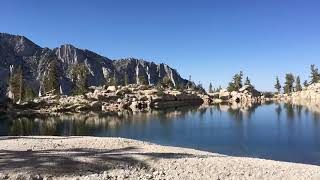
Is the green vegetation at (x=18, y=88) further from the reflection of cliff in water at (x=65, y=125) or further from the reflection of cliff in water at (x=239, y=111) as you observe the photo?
the reflection of cliff in water at (x=239, y=111)

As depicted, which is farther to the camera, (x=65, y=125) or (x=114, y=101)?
(x=114, y=101)

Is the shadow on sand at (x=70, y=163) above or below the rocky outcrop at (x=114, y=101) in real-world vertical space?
below

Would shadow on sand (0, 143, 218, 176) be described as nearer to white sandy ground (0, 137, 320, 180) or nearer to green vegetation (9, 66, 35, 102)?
white sandy ground (0, 137, 320, 180)

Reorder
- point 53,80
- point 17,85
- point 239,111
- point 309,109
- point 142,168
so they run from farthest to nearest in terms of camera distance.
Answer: point 53,80 → point 17,85 → point 239,111 → point 309,109 → point 142,168

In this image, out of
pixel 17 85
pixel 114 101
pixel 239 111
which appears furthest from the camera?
pixel 17 85

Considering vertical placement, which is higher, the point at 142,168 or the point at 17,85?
the point at 17,85

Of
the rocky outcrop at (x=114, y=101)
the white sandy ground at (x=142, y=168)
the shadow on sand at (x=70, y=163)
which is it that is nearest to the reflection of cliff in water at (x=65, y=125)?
the rocky outcrop at (x=114, y=101)

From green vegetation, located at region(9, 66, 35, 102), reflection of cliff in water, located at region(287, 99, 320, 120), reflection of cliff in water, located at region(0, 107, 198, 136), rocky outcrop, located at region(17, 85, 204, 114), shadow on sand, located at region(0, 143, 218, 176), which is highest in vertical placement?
green vegetation, located at region(9, 66, 35, 102)

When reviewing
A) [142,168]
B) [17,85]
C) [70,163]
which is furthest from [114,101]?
[142,168]

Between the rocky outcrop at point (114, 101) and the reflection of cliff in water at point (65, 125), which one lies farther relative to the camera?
the rocky outcrop at point (114, 101)

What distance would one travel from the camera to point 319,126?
2931 inches

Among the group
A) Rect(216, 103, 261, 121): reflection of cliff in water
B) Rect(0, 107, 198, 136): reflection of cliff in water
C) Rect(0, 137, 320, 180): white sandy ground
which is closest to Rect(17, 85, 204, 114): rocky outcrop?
Rect(216, 103, 261, 121): reflection of cliff in water

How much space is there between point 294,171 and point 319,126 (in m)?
54.8

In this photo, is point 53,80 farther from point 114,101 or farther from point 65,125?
point 65,125
